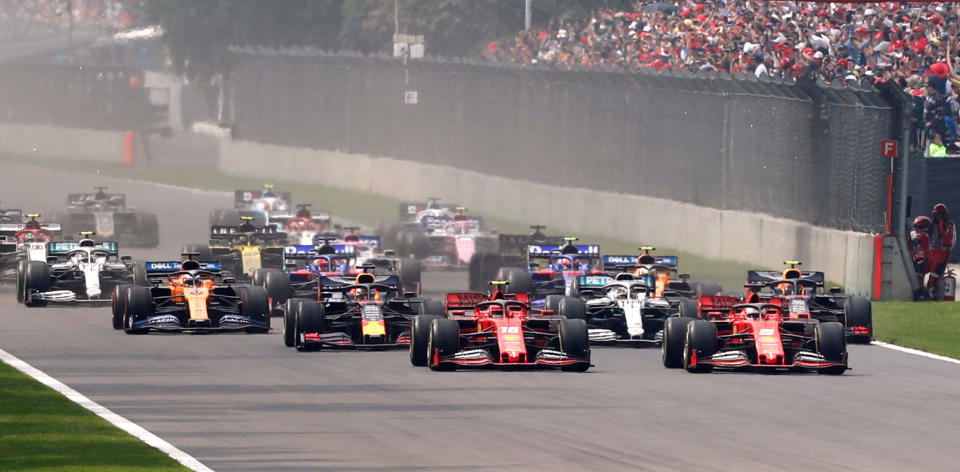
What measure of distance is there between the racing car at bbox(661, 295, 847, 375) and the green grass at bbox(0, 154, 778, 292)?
10.7 m

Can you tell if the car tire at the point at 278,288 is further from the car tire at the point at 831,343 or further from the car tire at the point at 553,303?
the car tire at the point at 831,343

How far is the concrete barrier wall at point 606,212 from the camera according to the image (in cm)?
3253

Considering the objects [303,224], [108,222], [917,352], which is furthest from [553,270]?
[108,222]

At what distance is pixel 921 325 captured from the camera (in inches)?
1085

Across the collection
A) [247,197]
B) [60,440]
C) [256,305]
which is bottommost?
[60,440]

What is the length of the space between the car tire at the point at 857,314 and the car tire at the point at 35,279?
36.4ft

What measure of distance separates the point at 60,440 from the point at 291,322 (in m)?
7.88

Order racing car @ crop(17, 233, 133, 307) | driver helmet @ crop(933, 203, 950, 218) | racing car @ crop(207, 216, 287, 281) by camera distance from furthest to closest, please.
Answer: racing car @ crop(207, 216, 287, 281), driver helmet @ crop(933, 203, 950, 218), racing car @ crop(17, 233, 133, 307)

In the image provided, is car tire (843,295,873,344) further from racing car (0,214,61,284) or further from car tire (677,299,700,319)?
racing car (0,214,61,284)

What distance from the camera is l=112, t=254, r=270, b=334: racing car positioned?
998 inches

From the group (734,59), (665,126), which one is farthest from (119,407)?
(734,59)

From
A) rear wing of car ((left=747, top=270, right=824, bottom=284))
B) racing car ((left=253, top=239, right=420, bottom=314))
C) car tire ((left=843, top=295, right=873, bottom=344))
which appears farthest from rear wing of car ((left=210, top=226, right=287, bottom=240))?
car tire ((left=843, top=295, right=873, bottom=344))

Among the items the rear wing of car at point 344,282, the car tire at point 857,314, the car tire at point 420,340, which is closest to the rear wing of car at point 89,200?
the rear wing of car at point 344,282

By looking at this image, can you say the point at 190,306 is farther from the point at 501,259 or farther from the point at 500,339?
the point at 501,259
